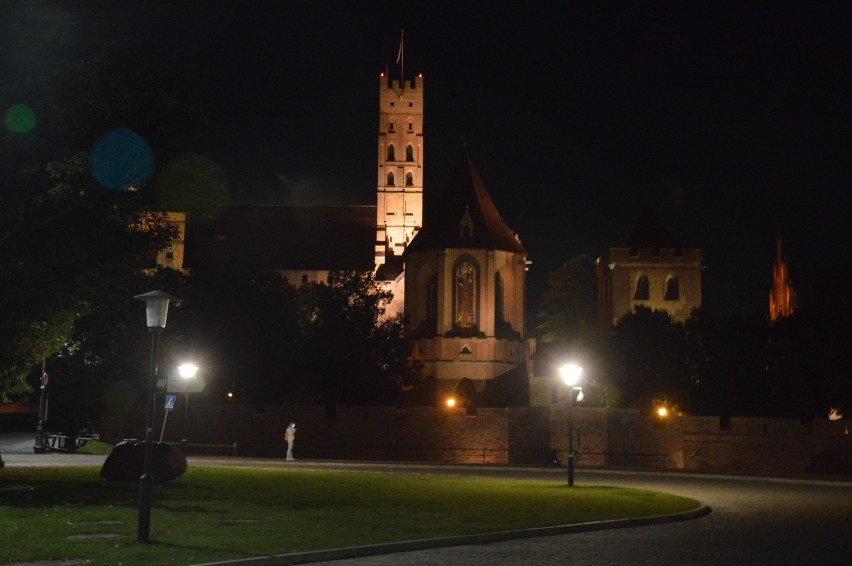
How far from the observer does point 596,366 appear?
58688 mm

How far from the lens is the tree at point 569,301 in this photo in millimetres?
87062

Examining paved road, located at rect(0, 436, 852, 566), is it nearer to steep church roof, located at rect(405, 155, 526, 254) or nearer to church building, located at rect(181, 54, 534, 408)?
church building, located at rect(181, 54, 534, 408)

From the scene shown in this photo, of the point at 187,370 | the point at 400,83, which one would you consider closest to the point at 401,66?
the point at 400,83

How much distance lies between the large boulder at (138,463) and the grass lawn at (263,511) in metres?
0.33

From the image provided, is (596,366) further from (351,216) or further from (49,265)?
(49,265)

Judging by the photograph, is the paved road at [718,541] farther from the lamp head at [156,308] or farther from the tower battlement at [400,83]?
the tower battlement at [400,83]

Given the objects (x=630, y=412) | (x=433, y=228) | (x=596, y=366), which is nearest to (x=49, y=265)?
(x=630, y=412)

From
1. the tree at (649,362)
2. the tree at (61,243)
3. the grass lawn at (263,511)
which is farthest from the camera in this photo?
the tree at (649,362)

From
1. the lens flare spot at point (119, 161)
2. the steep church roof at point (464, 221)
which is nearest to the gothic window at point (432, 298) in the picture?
the steep church roof at point (464, 221)

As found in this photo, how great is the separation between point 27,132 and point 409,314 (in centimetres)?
4561

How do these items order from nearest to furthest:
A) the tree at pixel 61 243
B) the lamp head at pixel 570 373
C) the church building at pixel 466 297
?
1. the tree at pixel 61 243
2. the lamp head at pixel 570 373
3. the church building at pixel 466 297

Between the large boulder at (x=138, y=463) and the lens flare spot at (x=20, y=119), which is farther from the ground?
the lens flare spot at (x=20, y=119)

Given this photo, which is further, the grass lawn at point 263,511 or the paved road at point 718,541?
the grass lawn at point 263,511

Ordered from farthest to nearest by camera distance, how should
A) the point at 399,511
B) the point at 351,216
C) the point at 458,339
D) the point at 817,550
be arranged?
the point at 351,216 → the point at 458,339 → the point at 399,511 → the point at 817,550
